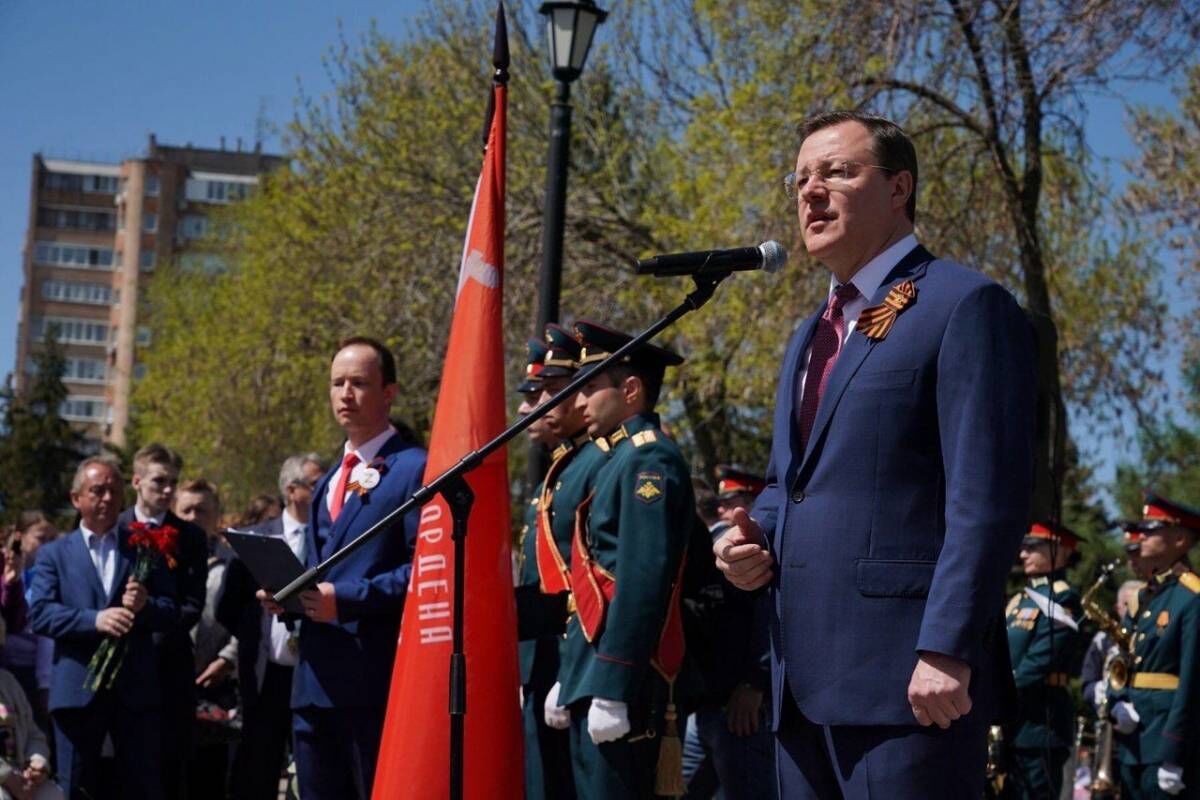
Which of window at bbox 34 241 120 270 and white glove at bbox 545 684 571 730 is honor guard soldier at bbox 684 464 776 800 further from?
window at bbox 34 241 120 270

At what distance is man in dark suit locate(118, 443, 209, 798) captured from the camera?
851 cm

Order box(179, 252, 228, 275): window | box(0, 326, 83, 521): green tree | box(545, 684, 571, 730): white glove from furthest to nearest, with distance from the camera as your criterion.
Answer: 1. box(0, 326, 83, 521): green tree
2. box(179, 252, 228, 275): window
3. box(545, 684, 571, 730): white glove

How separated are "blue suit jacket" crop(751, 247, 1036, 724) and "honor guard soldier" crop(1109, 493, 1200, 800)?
6283 mm

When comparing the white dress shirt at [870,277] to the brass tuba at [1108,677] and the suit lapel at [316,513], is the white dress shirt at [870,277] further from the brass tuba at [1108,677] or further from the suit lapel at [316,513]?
the brass tuba at [1108,677]

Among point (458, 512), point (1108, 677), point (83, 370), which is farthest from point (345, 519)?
point (83, 370)

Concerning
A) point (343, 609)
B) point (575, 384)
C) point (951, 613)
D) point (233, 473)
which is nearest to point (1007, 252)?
point (343, 609)

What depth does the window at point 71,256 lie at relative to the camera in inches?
4545

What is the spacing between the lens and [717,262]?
4.47 metres

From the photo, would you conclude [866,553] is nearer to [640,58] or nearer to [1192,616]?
[1192,616]

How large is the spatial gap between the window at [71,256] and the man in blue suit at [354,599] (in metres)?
114

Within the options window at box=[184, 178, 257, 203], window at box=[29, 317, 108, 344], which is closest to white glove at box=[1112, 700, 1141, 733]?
window at box=[184, 178, 257, 203]

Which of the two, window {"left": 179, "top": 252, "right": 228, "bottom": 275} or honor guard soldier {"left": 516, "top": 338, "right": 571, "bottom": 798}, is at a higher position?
window {"left": 179, "top": 252, "right": 228, "bottom": 275}

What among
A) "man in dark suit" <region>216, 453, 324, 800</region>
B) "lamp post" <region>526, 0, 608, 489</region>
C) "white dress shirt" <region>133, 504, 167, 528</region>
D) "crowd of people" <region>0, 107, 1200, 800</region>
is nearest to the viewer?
"crowd of people" <region>0, 107, 1200, 800</region>

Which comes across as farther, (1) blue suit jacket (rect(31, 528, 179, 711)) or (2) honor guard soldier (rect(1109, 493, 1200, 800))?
(2) honor guard soldier (rect(1109, 493, 1200, 800))
